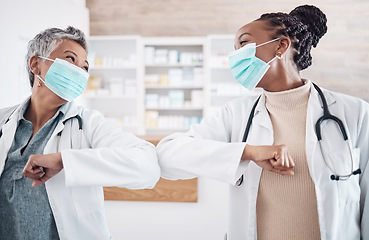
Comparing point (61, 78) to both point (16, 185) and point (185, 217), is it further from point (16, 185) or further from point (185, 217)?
point (185, 217)

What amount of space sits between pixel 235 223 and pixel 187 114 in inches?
184

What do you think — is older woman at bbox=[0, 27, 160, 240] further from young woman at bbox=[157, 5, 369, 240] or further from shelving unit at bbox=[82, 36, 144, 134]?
shelving unit at bbox=[82, 36, 144, 134]

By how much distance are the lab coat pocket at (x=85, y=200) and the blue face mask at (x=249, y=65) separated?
706mm

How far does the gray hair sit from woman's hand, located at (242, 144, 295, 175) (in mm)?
763

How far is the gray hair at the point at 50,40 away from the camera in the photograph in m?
1.36

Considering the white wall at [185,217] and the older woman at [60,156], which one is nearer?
the older woman at [60,156]

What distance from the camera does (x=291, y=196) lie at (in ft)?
4.23

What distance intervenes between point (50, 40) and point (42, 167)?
A: 0.52m

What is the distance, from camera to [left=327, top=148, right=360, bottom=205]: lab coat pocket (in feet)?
4.11

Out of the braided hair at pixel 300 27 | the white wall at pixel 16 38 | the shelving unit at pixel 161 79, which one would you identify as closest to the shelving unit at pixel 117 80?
the shelving unit at pixel 161 79

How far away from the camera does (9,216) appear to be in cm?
122

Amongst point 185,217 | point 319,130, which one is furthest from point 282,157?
point 185,217

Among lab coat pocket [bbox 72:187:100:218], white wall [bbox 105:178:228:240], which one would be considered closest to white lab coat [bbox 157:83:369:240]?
lab coat pocket [bbox 72:187:100:218]

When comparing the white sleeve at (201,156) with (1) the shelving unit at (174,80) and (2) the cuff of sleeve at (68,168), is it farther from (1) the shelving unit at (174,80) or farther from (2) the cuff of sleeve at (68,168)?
(1) the shelving unit at (174,80)
